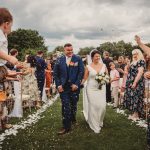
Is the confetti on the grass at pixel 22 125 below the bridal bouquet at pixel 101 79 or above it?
below

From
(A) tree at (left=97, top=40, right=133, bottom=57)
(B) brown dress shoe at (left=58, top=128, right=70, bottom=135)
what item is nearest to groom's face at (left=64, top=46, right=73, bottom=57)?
(B) brown dress shoe at (left=58, top=128, right=70, bottom=135)

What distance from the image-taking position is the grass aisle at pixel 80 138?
866 centimetres

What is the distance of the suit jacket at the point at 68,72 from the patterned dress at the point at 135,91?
244 centimetres

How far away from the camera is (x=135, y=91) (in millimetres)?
13086

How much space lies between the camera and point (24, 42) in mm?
109312

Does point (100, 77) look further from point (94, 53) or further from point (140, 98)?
point (140, 98)

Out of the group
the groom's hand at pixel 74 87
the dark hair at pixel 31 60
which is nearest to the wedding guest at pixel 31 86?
the dark hair at pixel 31 60

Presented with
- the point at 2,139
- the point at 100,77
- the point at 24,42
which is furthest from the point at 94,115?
the point at 24,42

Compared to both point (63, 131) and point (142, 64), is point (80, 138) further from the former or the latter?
point (142, 64)

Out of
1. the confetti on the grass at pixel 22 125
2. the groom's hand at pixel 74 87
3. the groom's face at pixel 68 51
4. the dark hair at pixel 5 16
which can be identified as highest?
the dark hair at pixel 5 16

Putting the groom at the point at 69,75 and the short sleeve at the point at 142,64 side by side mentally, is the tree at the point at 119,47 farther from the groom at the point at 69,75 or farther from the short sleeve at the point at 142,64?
the groom at the point at 69,75

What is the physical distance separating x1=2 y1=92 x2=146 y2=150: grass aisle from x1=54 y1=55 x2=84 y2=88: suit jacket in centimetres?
135

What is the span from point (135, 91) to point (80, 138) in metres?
4.04

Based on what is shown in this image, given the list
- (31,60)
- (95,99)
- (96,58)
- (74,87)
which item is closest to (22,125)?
(74,87)
